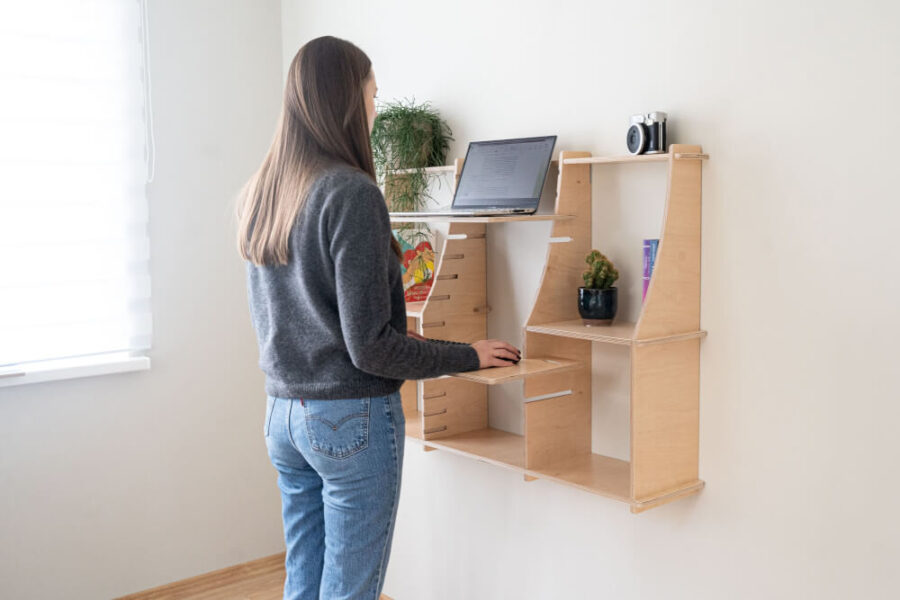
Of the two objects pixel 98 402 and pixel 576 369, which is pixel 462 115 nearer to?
pixel 576 369

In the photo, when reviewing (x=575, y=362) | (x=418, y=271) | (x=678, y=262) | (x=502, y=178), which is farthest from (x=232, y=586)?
(x=678, y=262)

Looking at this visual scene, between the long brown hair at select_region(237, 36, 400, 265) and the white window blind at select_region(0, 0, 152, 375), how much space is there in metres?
1.29

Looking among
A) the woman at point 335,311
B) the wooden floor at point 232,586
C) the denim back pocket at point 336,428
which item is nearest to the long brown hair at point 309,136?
the woman at point 335,311

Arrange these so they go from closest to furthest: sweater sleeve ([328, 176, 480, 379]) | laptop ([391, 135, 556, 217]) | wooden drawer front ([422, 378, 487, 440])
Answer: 1. sweater sleeve ([328, 176, 480, 379])
2. laptop ([391, 135, 556, 217])
3. wooden drawer front ([422, 378, 487, 440])

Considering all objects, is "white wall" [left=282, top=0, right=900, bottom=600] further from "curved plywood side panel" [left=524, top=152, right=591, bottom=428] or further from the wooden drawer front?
the wooden drawer front

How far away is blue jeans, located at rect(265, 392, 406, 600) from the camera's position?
1.69 metres

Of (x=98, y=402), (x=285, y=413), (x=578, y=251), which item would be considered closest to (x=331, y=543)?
(x=285, y=413)

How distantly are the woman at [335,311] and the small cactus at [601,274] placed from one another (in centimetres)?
45

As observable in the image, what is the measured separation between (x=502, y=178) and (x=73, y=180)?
1.42 meters

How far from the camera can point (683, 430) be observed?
195 centimetres

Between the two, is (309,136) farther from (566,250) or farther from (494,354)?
(566,250)

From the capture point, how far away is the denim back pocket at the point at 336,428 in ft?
5.53

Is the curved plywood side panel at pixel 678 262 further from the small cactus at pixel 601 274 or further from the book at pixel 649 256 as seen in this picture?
the small cactus at pixel 601 274

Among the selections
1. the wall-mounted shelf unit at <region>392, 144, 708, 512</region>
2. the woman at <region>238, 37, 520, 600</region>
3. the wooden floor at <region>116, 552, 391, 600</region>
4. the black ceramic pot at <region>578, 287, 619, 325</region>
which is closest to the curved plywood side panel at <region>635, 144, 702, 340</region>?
the wall-mounted shelf unit at <region>392, 144, 708, 512</region>
